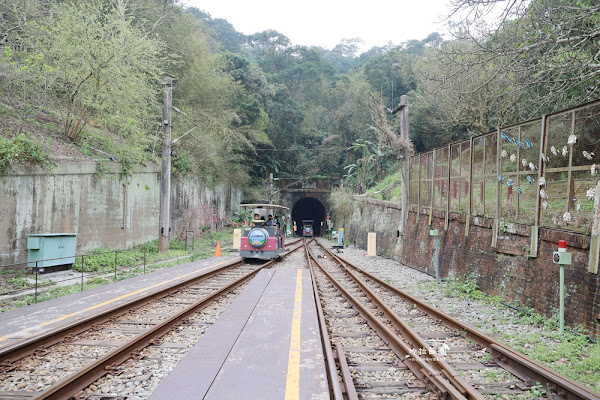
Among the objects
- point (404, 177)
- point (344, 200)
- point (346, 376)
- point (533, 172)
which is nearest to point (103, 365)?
point (346, 376)

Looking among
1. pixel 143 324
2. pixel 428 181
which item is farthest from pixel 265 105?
pixel 143 324

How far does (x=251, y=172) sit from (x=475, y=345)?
41.3 m

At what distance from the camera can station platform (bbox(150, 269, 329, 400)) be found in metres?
3.89

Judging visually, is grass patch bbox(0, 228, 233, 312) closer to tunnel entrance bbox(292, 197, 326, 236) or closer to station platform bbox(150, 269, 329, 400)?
station platform bbox(150, 269, 329, 400)

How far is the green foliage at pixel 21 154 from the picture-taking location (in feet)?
34.5

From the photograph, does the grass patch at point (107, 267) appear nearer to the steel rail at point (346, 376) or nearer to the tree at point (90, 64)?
the tree at point (90, 64)

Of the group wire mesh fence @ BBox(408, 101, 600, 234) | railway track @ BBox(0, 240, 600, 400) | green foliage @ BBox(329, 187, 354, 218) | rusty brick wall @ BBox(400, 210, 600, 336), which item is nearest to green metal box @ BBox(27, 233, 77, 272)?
railway track @ BBox(0, 240, 600, 400)

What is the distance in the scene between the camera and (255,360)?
4.72 metres

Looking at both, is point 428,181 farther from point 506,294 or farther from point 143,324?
point 143,324

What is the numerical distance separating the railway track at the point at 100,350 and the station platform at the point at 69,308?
0.28m

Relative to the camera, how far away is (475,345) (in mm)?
5547

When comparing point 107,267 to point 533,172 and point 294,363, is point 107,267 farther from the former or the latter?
point 533,172

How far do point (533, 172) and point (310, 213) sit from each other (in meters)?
50.7

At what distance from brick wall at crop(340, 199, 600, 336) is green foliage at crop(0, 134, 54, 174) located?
12645mm
